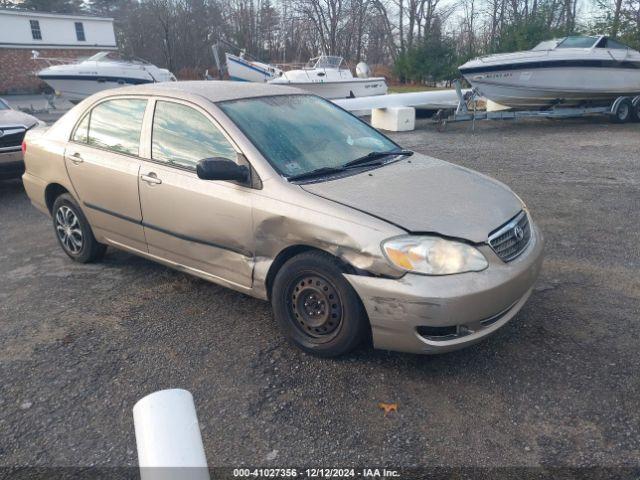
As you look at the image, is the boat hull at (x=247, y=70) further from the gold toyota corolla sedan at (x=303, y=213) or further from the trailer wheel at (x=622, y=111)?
the gold toyota corolla sedan at (x=303, y=213)

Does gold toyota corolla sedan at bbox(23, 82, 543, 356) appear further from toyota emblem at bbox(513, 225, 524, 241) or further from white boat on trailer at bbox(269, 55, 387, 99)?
white boat on trailer at bbox(269, 55, 387, 99)

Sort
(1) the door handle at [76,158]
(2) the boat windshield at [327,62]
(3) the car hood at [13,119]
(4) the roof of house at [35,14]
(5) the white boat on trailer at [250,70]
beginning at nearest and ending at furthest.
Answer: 1. (1) the door handle at [76,158]
2. (3) the car hood at [13,119]
3. (2) the boat windshield at [327,62]
4. (5) the white boat on trailer at [250,70]
5. (4) the roof of house at [35,14]

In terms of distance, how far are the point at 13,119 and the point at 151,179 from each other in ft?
19.2

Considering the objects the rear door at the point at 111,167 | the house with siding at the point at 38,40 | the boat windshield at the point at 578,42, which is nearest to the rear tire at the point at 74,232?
the rear door at the point at 111,167

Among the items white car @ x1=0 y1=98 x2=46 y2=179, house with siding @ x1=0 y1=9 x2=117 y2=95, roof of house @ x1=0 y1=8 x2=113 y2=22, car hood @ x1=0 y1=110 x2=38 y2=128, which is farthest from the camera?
house with siding @ x1=0 y1=9 x2=117 y2=95

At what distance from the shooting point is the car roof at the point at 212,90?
4.01 metres

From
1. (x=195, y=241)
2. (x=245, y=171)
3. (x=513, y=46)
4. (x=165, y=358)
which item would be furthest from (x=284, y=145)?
(x=513, y=46)

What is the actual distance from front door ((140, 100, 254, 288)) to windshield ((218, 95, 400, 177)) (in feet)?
0.83

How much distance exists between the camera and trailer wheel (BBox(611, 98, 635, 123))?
13.4 metres

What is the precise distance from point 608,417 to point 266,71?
20.8 meters

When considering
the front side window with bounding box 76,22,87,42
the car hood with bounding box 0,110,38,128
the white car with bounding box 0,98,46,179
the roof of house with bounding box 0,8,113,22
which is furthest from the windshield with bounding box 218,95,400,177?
the front side window with bounding box 76,22,87,42

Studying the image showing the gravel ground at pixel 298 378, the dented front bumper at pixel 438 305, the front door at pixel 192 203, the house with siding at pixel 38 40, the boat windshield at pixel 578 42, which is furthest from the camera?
the house with siding at pixel 38 40

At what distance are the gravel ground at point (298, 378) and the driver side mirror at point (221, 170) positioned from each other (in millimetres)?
1113

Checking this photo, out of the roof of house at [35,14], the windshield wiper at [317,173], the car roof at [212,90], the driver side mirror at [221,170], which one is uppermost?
the roof of house at [35,14]
